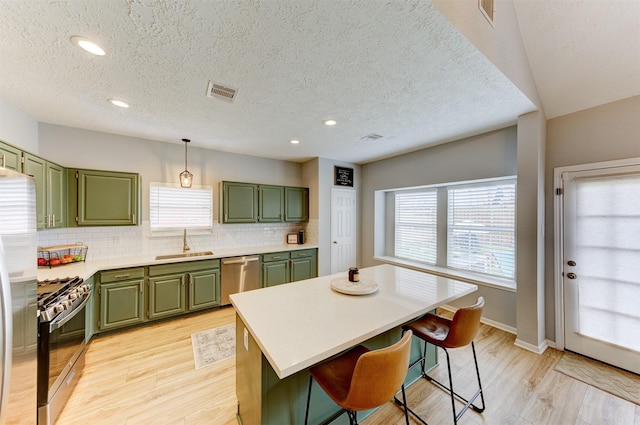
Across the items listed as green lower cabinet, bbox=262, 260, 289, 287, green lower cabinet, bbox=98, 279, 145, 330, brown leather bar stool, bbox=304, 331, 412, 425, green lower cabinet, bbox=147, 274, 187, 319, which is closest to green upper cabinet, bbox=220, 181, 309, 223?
green lower cabinet, bbox=262, 260, 289, 287

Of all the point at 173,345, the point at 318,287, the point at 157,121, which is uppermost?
the point at 157,121

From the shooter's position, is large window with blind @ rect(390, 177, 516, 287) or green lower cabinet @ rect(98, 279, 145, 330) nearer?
green lower cabinet @ rect(98, 279, 145, 330)

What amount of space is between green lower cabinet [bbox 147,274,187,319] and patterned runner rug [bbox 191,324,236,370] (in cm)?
58

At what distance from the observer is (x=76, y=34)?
1.42 m

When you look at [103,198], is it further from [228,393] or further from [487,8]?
[487,8]

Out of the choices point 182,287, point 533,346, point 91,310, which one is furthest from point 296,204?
point 533,346

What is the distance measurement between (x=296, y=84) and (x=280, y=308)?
181 cm

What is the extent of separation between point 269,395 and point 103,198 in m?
3.27

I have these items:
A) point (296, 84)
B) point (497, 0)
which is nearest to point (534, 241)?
point (497, 0)

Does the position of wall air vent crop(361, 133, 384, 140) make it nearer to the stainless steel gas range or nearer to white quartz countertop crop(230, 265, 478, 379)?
white quartz countertop crop(230, 265, 478, 379)

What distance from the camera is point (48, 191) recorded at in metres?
2.49

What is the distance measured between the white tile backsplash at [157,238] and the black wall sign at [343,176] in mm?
1013

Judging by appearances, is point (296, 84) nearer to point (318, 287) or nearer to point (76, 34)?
point (76, 34)

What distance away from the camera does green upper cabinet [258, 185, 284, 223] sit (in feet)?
13.8
